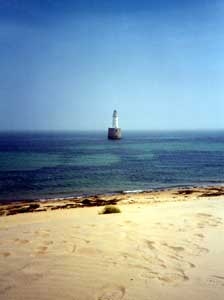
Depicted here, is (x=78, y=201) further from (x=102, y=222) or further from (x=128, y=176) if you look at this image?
(x=128, y=176)

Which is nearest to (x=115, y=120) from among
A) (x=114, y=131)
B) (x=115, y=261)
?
(x=114, y=131)

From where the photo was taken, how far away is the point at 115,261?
6602 mm

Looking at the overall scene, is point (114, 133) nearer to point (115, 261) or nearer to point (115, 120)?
point (115, 120)

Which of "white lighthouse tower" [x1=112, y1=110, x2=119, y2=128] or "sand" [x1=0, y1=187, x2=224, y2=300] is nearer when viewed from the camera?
"sand" [x1=0, y1=187, x2=224, y2=300]

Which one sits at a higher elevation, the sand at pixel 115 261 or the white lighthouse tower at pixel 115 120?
the white lighthouse tower at pixel 115 120

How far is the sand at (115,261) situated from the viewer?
5.33 meters

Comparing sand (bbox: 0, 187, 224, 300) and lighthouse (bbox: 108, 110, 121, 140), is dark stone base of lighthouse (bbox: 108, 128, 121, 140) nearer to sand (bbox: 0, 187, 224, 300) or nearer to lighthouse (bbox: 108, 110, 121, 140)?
lighthouse (bbox: 108, 110, 121, 140)

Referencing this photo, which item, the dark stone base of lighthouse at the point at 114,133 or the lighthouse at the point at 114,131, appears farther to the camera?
the dark stone base of lighthouse at the point at 114,133

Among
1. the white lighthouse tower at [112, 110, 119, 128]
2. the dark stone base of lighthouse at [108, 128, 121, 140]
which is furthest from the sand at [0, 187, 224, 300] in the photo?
the dark stone base of lighthouse at [108, 128, 121, 140]

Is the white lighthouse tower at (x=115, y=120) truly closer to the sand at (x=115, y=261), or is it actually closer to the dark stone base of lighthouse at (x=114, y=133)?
the dark stone base of lighthouse at (x=114, y=133)

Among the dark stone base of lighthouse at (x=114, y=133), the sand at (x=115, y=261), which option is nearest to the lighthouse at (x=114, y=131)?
the dark stone base of lighthouse at (x=114, y=133)

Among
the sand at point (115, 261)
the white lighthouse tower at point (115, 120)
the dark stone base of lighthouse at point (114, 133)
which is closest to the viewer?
the sand at point (115, 261)

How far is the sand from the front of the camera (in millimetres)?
5328

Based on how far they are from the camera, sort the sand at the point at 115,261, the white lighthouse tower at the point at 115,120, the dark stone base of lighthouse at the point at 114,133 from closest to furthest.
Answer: the sand at the point at 115,261 → the white lighthouse tower at the point at 115,120 → the dark stone base of lighthouse at the point at 114,133
